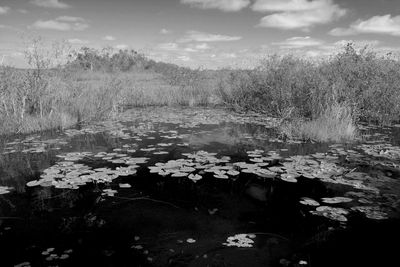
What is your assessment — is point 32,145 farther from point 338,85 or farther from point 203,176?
point 338,85

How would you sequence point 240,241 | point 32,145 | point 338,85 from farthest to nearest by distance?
point 338,85 → point 32,145 → point 240,241

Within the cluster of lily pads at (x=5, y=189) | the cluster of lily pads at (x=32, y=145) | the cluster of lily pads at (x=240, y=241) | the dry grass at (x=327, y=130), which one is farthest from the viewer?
the dry grass at (x=327, y=130)

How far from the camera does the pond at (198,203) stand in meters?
3.58

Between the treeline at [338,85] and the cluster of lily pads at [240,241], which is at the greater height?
the treeline at [338,85]

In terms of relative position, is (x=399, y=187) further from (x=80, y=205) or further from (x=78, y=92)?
(x=78, y=92)

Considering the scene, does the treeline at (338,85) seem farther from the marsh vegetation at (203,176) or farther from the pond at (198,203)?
the pond at (198,203)

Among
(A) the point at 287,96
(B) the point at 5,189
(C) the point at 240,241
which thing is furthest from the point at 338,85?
(B) the point at 5,189

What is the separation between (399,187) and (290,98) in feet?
23.2

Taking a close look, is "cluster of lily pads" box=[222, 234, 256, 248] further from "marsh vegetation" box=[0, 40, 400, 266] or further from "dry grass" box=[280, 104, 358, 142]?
"dry grass" box=[280, 104, 358, 142]

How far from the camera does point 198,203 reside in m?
4.91

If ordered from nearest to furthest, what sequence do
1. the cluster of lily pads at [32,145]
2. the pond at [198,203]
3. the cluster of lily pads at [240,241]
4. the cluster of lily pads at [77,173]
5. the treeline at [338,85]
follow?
the pond at [198,203], the cluster of lily pads at [240,241], the cluster of lily pads at [77,173], the cluster of lily pads at [32,145], the treeline at [338,85]

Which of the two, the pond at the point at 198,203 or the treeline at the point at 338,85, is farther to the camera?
the treeline at the point at 338,85

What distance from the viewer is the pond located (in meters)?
3.58

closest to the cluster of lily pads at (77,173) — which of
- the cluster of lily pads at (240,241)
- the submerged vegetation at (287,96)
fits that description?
the cluster of lily pads at (240,241)
